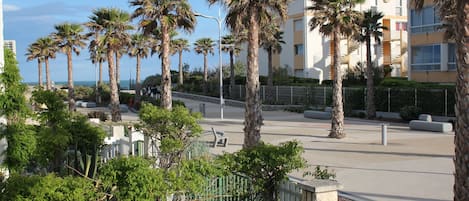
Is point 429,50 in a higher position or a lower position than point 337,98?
higher

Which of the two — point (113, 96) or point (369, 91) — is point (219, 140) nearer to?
point (113, 96)

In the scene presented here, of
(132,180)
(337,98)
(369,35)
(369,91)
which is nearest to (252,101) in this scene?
(337,98)

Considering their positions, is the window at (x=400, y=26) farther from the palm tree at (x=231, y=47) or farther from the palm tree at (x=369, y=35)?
the palm tree at (x=369, y=35)

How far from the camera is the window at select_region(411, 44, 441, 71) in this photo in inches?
1517

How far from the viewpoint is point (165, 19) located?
27641mm

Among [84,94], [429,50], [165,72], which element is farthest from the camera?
[84,94]

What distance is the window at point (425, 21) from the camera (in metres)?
38.3

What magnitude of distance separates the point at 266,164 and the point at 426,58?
34.1 m

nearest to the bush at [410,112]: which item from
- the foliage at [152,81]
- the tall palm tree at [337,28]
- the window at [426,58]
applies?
the window at [426,58]

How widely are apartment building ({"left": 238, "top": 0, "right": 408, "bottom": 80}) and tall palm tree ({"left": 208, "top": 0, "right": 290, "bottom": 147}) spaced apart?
36.1 meters

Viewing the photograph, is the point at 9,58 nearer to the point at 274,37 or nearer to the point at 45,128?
the point at 45,128

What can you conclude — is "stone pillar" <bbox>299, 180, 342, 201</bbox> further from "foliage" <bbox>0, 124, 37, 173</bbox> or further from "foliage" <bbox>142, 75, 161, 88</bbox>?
"foliage" <bbox>142, 75, 161, 88</bbox>

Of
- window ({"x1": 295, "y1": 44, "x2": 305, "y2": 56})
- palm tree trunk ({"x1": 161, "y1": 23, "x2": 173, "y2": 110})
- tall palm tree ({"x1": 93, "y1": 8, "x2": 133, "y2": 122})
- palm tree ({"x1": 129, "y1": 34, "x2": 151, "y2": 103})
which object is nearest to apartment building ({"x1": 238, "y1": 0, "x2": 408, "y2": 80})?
window ({"x1": 295, "y1": 44, "x2": 305, "y2": 56})

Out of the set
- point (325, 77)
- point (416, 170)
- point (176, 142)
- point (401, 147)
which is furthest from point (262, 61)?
point (176, 142)
